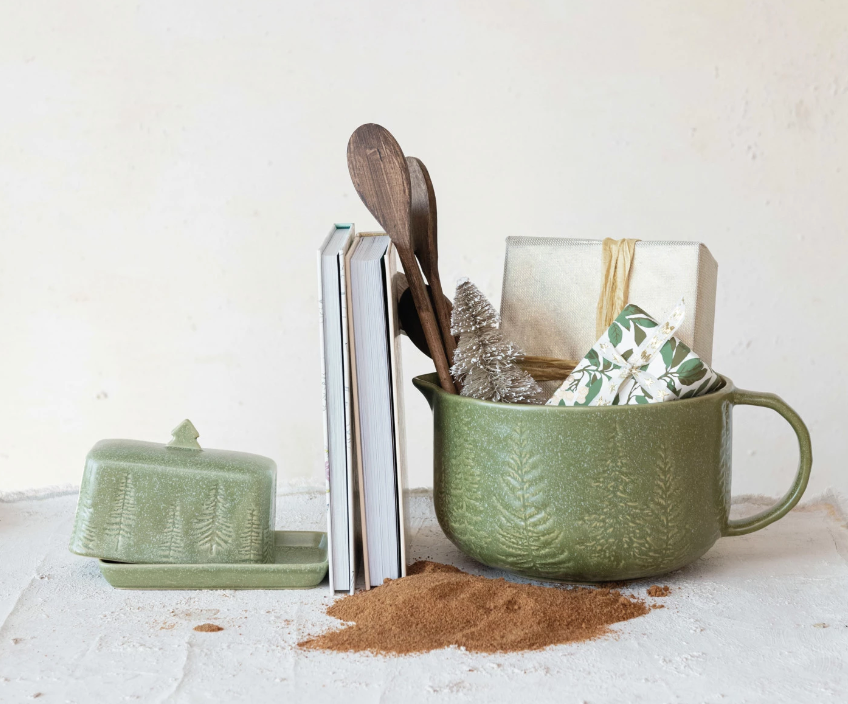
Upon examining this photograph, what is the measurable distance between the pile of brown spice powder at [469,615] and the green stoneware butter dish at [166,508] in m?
0.09

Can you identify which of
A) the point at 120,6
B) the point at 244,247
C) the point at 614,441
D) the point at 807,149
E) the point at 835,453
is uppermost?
the point at 120,6

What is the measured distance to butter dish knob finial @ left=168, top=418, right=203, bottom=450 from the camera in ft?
1.94

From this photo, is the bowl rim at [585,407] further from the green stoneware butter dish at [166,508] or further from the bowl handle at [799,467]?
the green stoneware butter dish at [166,508]

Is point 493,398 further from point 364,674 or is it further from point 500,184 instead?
point 500,184

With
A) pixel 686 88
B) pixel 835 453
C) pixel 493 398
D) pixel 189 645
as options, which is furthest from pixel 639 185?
pixel 189 645

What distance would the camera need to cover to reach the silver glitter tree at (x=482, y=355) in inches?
23.2

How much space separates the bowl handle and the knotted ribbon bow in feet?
0.19

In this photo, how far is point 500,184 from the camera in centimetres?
102

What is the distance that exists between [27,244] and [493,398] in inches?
27.8

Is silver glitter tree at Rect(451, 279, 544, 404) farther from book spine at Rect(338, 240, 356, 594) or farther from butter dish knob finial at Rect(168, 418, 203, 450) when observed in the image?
butter dish knob finial at Rect(168, 418, 203, 450)

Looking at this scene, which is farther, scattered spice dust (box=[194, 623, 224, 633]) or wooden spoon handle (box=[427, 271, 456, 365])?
wooden spoon handle (box=[427, 271, 456, 365])

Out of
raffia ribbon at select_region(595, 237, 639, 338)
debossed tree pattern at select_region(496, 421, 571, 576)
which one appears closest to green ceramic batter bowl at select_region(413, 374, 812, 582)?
debossed tree pattern at select_region(496, 421, 571, 576)

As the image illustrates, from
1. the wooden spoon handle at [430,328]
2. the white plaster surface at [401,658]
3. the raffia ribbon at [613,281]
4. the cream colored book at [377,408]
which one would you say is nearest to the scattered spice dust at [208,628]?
the white plaster surface at [401,658]

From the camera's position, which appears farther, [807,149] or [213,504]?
[807,149]
